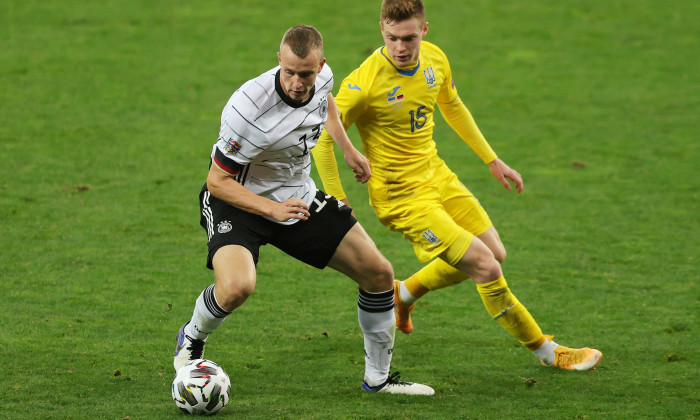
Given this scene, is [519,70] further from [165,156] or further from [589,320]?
[589,320]

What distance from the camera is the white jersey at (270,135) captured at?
4.47 meters

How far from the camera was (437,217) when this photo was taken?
530cm

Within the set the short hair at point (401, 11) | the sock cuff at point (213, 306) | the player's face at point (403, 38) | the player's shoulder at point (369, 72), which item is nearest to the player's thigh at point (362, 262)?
the sock cuff at point (213, 306)

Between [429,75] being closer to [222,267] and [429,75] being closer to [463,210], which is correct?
[463,210]

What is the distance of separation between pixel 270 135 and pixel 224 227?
572 mm

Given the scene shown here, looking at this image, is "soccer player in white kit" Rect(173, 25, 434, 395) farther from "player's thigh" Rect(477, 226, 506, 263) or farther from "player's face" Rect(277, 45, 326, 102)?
"player's thigh" Rect(477, 226, 506, 263)

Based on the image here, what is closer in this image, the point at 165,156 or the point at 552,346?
the point at 552,346

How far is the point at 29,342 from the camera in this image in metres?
5.38

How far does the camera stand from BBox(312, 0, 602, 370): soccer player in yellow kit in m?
5.18

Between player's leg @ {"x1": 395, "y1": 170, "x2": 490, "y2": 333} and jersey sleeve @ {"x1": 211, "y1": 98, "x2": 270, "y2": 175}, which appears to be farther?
player's leg @ {"x1": 395, "y1": 170, "x2": 490, "y2": 333}

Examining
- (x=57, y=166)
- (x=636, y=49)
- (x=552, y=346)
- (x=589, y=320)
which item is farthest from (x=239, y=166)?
(x=636, y=49)

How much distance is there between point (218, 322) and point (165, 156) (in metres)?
5.93

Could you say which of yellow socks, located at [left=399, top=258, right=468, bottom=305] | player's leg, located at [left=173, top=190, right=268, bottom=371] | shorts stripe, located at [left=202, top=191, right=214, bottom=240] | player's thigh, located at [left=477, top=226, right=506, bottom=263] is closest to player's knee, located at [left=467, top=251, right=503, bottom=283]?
player's thigh, located at [left=477, top=226, right=506, bottom=263]

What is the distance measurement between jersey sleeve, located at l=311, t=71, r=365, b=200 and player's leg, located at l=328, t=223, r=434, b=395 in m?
0.51
